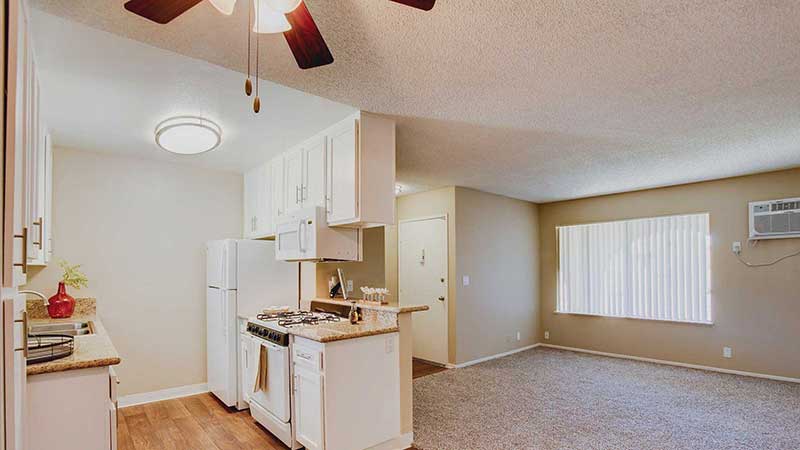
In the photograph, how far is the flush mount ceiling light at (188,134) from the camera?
3.13 m

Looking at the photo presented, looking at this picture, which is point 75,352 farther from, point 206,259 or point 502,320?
point 502,320

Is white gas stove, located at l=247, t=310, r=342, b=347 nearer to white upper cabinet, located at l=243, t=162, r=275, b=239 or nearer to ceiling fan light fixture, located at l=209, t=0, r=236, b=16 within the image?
white upper cabinet, located at l=243, t=162, r=275, b=239

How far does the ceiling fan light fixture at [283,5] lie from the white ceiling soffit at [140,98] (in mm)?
1042

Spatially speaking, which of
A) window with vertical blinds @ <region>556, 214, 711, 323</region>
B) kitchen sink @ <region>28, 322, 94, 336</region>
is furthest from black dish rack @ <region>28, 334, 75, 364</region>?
window with vertical blinds @ <region>556, 214, 711, 323</region>

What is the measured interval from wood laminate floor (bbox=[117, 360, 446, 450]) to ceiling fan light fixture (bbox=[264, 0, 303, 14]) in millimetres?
2960

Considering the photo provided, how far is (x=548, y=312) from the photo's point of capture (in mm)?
6996

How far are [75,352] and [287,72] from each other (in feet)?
6.12

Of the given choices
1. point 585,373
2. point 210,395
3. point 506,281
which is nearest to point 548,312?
point 506,281

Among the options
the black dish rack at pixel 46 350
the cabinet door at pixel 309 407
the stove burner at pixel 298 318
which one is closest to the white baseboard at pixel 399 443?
the cabinet door at pixel 309 407

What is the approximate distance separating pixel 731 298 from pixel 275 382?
5.43 m

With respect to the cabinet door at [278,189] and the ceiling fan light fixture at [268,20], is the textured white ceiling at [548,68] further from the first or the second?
the cabinet door at [278,189]

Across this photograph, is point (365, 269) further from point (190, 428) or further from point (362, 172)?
point (190, 428)

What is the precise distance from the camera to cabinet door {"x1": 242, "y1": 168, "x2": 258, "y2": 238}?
15.3 feet

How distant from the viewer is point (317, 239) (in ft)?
10.7
